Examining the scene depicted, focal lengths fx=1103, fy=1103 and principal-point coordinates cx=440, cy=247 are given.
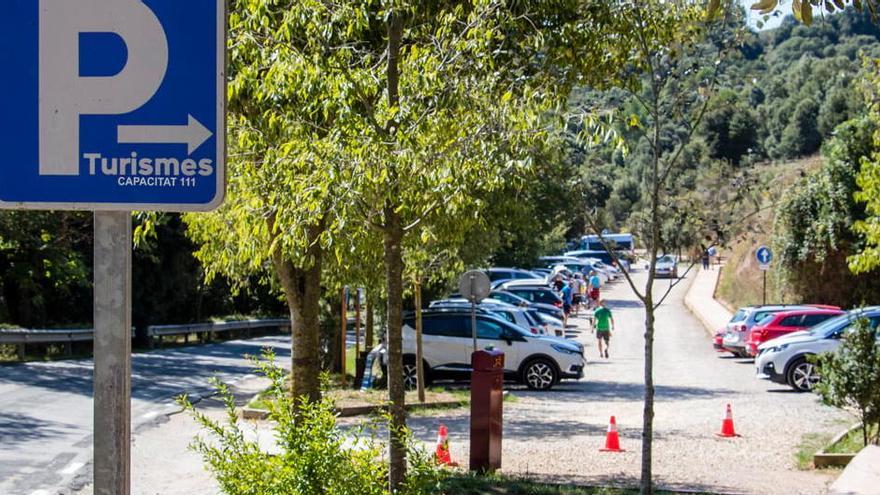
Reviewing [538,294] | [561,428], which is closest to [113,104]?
[561,428]

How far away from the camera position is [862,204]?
1473 inches

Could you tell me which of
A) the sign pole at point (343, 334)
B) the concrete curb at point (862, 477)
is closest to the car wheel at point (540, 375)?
the sign pole at point (343, 334)

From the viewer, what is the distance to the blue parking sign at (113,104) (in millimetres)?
3000

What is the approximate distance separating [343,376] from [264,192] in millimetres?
13619

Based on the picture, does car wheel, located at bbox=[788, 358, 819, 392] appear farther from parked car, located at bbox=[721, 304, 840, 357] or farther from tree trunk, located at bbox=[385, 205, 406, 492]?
tree trunk, located at bbox=[385, 205, 406, 492]

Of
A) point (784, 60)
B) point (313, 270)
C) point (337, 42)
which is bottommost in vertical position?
point (313, 270)

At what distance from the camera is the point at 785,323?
96.2 ft

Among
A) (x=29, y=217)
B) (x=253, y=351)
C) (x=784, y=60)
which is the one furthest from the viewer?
(x=784, y=60)

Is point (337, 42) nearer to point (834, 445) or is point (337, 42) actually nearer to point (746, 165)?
point (746, 165)

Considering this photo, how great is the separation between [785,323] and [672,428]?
13362mm

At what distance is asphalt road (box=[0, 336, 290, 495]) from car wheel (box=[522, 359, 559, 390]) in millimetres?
6097

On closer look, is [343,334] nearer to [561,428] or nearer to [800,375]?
[561,428]

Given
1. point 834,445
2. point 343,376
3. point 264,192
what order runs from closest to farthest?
1. point 264,192
2. point 834,445
3. point 343,376

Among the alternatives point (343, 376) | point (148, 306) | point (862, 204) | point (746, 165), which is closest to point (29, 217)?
point (148, 306)
